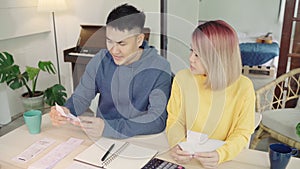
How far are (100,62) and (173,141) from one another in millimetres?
562

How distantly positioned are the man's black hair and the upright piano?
134 centimetres

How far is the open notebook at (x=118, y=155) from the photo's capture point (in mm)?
970

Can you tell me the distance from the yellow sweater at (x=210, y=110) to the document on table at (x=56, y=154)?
1.18 ft

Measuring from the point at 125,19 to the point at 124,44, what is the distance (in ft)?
0.37

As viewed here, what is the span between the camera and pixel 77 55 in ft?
9.40

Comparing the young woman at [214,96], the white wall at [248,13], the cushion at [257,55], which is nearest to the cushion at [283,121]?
the young woman at [214,96]

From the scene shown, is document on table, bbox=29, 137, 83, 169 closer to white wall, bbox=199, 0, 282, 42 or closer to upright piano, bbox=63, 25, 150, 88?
upright piano, bbox=63, 25, 150, 88

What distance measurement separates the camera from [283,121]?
2.06 metres

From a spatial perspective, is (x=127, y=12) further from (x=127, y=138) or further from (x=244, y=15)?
(x=244, y=15)

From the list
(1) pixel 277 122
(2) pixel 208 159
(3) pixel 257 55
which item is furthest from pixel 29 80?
(3) pixel 257 55

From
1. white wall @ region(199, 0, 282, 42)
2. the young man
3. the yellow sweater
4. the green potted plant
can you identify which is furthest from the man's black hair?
white wall @ region(199, 0, 282, 42)

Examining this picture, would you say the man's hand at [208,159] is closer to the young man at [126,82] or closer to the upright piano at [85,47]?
the young man at [126,82]

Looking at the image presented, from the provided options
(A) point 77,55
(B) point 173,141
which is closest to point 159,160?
(B) point 173,141

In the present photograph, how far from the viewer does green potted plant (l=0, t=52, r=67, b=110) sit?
2.66 metres
